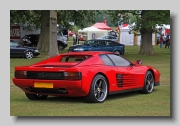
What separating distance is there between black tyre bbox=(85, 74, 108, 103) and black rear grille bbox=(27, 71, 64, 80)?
733 mm

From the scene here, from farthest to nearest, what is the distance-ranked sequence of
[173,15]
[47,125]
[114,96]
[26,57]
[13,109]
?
[26,57] < [114,96] < [13,109] < [173,15] < [47,125]

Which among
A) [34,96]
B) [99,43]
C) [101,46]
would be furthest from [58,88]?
[99,43]

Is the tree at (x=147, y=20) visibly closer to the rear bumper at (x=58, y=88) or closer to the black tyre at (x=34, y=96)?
the black tyre at (x=34, y=96)

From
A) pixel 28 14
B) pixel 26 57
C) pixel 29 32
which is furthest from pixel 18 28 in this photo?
pixel 26 57

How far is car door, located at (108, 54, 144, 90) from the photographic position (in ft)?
33.4

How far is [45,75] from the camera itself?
918cm

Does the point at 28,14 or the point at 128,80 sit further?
the point at 28,14

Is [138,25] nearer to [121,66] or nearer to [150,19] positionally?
[150,19]

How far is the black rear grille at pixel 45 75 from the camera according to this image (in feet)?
29.6

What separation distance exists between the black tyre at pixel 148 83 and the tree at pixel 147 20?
17.5 meters

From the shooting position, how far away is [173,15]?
755 cm

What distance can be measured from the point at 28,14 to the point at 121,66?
28.1m

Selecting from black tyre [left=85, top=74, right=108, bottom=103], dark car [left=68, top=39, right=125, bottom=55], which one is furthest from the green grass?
dark car [left=68, top=39, right=125, bottom=55]

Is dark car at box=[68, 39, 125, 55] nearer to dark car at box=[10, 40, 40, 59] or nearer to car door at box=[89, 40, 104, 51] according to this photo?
car door at box=[89, 40, 104, 51]
